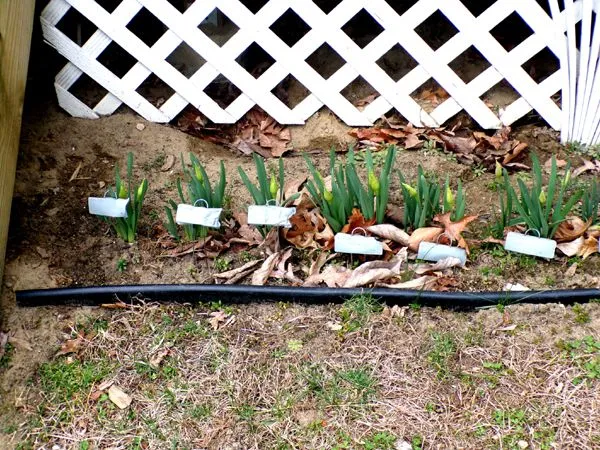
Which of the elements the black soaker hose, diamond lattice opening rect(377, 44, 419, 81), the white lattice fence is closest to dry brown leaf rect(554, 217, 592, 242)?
the black soaker hose

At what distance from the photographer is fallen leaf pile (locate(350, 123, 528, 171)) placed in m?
2.78

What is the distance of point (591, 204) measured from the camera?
2.36m

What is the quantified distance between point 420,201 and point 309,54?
795mm

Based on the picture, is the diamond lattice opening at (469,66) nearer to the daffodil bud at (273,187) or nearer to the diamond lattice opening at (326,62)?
the diamond lattice opening at (326,62)

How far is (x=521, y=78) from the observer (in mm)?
2779

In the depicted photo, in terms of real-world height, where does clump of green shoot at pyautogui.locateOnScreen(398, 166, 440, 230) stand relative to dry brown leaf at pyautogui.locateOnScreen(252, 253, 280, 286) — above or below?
above

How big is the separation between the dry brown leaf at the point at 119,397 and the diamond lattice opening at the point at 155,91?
138cm

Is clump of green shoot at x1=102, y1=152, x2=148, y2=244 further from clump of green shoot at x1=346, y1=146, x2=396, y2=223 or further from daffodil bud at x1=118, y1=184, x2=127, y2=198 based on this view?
clump of green shoot at x1=346, y1=146, x2=396, y2=223

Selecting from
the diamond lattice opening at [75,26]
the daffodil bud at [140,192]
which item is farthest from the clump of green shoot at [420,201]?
the diamond lattice opening at [75,26]

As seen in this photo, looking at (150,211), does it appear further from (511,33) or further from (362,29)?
(511,33)

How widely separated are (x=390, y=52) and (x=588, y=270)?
1.33 meters

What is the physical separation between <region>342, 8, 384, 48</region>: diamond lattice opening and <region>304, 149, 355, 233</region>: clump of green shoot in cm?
110


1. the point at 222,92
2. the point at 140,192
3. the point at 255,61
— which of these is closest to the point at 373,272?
the point at 140,192

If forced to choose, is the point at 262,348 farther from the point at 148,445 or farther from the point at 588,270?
the point at 588,270
